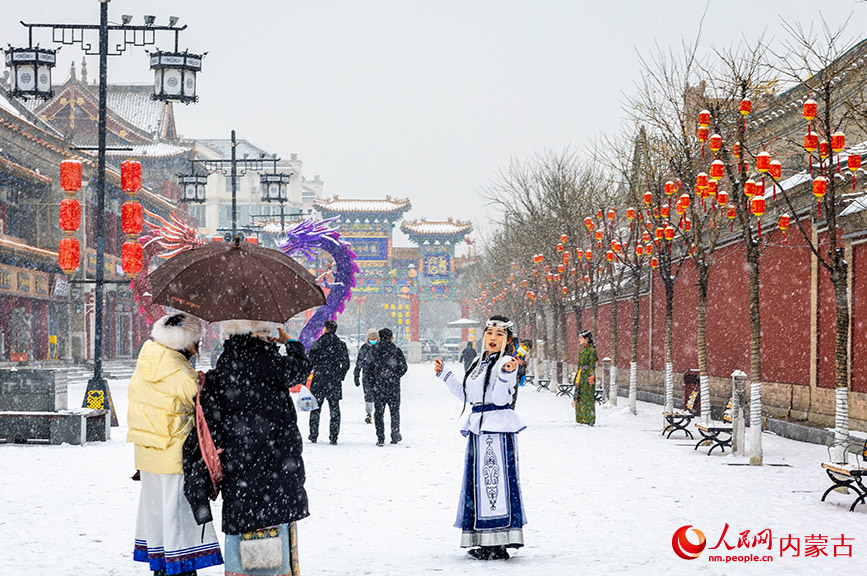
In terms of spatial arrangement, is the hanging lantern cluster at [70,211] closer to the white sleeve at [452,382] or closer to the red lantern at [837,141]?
the red lantern at [837,141]

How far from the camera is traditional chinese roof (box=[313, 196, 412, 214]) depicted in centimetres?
5906

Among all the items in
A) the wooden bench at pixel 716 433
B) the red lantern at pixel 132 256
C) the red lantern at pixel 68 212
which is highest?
the red lantern at pixel 68 212

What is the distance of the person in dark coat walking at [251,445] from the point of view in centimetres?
469

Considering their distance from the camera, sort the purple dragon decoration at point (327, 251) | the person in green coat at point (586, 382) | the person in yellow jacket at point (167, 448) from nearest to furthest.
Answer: the person in yellow jacket at point (167, 448) < the person in green coat at point (586, 382) < the purple dragon decoration at point (327, 251)

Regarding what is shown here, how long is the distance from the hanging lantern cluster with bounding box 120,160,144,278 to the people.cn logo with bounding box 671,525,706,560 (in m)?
12.8

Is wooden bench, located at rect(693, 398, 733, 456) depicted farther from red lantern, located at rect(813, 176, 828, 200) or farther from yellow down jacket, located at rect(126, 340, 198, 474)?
yellow down jacket, located at rect(126, 340, 198, 474)

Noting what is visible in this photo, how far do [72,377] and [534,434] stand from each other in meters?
19.8

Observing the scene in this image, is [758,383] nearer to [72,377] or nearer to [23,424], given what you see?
[23,424]

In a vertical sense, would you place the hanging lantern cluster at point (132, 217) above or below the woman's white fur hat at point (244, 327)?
above

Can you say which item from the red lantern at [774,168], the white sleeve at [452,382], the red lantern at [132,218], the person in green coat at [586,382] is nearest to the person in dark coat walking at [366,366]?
the person in green coat at [586,382]

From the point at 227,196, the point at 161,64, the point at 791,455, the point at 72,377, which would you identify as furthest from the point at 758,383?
the point at 227,196

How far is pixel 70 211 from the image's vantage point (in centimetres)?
2044

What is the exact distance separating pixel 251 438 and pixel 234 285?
2.55ft

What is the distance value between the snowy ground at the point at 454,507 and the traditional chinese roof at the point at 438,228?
150 feet
